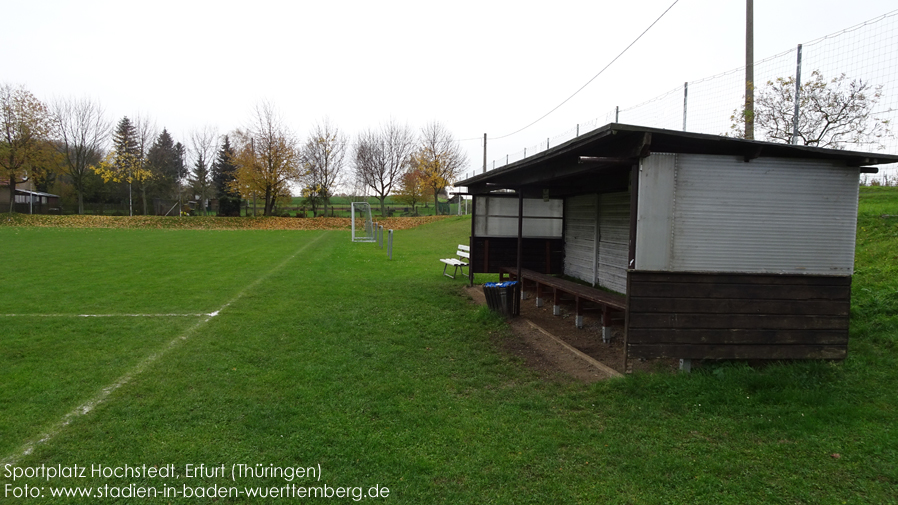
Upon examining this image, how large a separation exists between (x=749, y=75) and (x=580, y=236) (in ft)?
14.4

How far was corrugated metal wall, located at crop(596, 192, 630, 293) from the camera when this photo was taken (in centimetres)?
812

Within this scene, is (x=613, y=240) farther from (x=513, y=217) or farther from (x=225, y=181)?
(x=225, y=181)

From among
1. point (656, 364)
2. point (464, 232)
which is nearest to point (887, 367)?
point (656, 364)

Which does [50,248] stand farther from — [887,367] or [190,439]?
[887,367]

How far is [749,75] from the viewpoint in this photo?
9.70m

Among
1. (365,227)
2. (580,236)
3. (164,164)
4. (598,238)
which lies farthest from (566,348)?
(164,164)

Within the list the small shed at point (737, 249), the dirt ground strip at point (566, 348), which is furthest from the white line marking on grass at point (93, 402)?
the small shed at point (737, 249)

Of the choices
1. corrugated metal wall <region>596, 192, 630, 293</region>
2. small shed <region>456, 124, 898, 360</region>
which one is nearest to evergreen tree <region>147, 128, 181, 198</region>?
corrugated metal wall <region>596, 192, 630, 293</region>

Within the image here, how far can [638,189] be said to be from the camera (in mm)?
4664

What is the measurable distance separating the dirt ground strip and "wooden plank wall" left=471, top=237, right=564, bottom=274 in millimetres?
2020

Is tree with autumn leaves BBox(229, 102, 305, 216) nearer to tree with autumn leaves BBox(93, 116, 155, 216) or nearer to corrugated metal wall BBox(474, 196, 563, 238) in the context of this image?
tree with autumn leaves BBox(93, 116, 155, 216)

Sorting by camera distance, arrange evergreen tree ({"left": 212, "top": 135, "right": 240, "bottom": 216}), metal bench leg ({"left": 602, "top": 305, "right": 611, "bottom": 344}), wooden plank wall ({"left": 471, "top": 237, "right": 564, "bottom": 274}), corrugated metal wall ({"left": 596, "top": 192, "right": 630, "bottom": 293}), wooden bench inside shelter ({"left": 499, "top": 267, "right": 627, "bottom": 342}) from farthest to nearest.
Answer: evergreen tree ({"left": 212, "top": 135, "right": 240, "bottom": 216})
wooden plank wall ({"left": 471, "top": 237, "right": 564, "bottom": 274})
corrugated metal wall ({"left": 596, "top": 192, "right": 630, "bottom": 293})
metal bench leg ({"left": 602, "top": 305, "right": 611, "bottom": 344})
wooden bench inside shelter ({"left": 499, "top": 267, "right": 627, "bottom": 342})

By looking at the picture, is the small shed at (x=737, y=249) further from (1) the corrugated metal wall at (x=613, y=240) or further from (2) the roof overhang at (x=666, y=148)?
(1) the corrugated metal wall at (x=613, y=240)

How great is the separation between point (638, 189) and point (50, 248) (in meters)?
20.7
